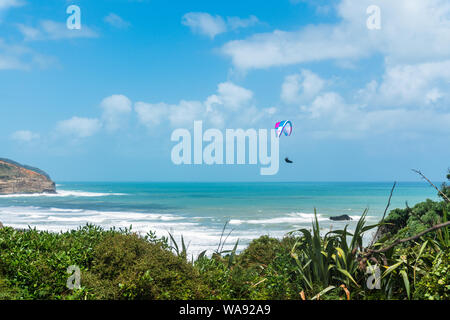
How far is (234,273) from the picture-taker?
4.93m

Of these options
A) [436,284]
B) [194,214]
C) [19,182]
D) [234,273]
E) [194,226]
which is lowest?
[194,214]

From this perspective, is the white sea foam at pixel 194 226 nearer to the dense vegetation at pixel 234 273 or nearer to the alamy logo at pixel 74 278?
the dense vegetation at pixel 234 273

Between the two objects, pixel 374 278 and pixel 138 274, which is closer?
pixel 374 278

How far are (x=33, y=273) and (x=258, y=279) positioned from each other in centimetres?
251

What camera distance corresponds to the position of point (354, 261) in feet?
14.1

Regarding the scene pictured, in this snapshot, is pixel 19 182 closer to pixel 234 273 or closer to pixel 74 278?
pixel 74 278

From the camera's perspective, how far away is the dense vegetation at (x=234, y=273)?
4090 millimetres

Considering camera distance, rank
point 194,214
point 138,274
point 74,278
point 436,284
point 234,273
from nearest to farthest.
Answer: point 436,284, point 74,278, point 138,274, point 234,273, point 194,214

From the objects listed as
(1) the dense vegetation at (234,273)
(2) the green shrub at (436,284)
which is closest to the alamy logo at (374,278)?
(1) the dense vegetation at (234,273)

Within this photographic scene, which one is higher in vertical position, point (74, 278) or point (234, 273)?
point (74, 278)

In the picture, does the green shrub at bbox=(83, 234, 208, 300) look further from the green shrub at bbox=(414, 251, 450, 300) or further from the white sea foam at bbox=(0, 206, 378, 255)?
the white sea foam at bbox=(0, 206, 378, 255)

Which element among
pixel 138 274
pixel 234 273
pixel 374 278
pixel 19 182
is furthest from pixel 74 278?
pixel 19 182

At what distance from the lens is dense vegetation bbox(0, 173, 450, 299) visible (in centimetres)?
409
